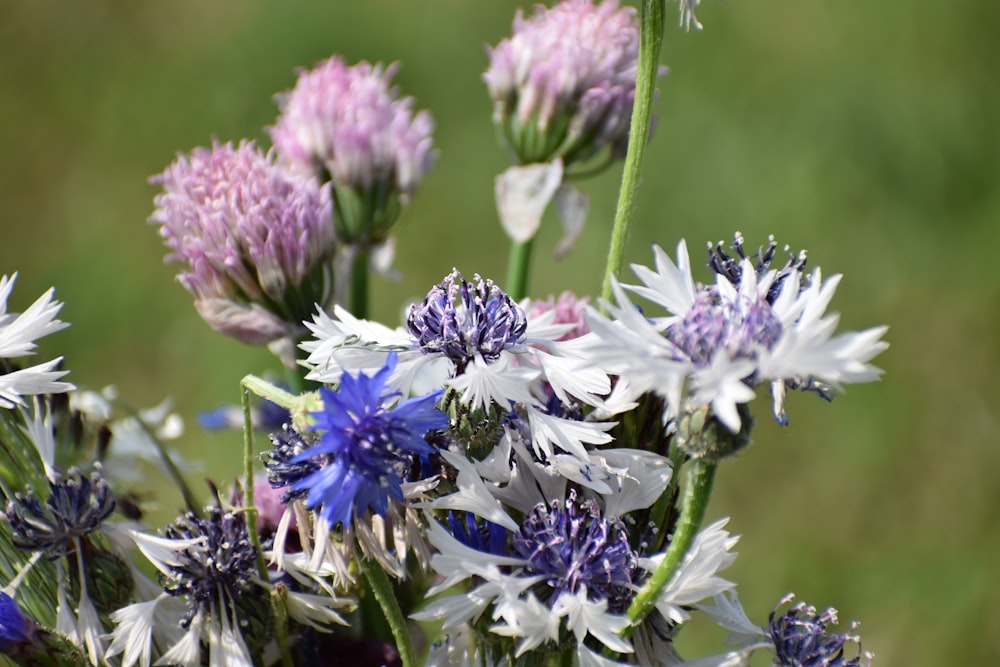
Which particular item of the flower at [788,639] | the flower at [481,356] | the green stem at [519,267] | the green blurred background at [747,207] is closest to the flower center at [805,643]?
the flower at [788,639]

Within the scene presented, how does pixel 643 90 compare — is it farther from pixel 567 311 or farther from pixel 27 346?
pixel 27 346

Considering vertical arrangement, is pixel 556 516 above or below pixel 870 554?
above

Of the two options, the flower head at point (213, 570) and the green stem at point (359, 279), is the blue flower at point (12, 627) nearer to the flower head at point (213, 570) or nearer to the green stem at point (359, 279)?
the flower head at point (213, 570)

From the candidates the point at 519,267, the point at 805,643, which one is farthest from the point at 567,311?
the point at 805,643

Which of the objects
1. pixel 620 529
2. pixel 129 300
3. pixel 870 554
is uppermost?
pixel 129 300

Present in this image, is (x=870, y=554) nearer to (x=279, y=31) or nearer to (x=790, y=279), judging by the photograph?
(x=790, y=279)

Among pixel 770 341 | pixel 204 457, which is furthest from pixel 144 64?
pixel 770 341
